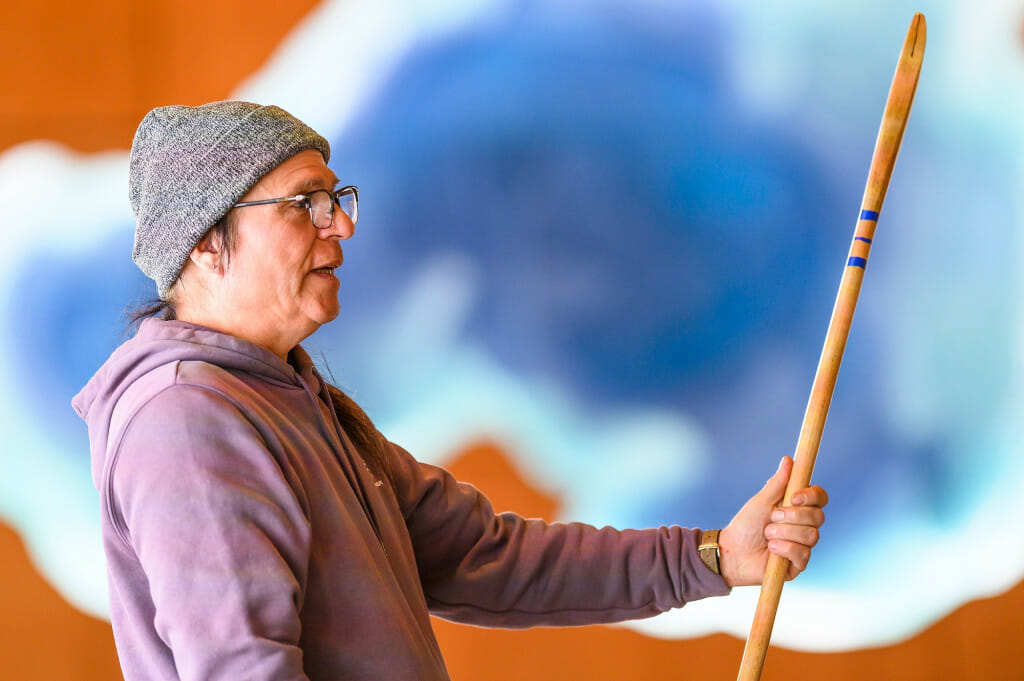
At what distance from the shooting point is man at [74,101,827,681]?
4.04 feet

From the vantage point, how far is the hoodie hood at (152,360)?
1.41 meters

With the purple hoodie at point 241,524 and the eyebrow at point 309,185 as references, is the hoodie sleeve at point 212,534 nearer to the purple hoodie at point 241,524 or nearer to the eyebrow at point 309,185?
the purple hoodie at point 241,524

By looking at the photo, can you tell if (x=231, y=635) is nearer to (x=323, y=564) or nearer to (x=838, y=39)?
(x=323, y=564)

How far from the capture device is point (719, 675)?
2.63 m

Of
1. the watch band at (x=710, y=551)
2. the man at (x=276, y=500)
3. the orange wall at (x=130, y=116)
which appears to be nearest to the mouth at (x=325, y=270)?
the man at (x=276, y=500)

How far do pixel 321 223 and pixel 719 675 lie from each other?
1.65 meters

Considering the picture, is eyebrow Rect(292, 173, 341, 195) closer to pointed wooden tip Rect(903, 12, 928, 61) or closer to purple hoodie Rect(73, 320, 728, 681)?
purple hoodie Rect(73, 320, 728, 681)

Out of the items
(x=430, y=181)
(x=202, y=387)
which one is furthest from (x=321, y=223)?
(x=430, y=181)

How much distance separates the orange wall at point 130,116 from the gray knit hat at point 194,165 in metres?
1.22

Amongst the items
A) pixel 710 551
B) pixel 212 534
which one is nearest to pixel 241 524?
pixel 212 534

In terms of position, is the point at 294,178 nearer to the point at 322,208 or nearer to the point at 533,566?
the point at 322,208

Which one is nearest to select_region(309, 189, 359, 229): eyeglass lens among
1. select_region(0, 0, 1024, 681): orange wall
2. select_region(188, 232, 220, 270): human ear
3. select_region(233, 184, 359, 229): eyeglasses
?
select_region(233, 184, 359, 229): eyeglasses

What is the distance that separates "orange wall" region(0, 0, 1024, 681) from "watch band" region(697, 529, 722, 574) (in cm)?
89

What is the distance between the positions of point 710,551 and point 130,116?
1.84 meters
